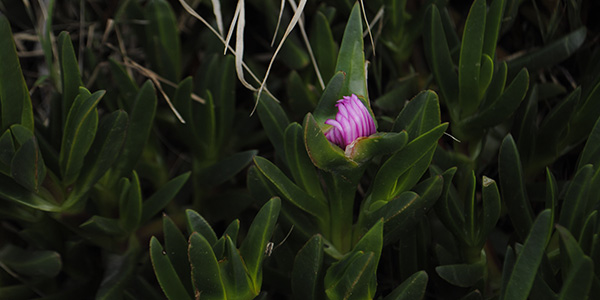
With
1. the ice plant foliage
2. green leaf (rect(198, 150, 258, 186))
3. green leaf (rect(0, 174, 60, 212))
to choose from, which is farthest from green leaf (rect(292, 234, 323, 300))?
green leaf (rect(0, 174, 60, 212))

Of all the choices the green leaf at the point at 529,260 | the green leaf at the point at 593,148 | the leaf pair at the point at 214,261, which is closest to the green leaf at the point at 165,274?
the leaf pair at the point at 214,261

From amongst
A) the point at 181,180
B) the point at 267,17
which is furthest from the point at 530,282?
the point at 267,17

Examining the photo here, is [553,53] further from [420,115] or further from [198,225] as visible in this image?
[198,225]

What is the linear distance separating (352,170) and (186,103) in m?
0.31

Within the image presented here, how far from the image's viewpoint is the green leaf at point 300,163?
0.71 metres

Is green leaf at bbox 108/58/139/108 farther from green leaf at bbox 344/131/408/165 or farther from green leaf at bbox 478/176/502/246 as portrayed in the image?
green leaf at bbox 478/176/502/246

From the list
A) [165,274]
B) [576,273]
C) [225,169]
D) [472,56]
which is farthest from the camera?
[225,169]

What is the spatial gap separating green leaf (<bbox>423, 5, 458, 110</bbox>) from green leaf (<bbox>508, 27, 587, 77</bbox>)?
0.34 ft

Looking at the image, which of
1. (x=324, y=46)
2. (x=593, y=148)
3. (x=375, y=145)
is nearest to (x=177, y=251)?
(x=375, y=145)

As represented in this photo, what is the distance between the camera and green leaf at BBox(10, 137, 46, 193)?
695mm

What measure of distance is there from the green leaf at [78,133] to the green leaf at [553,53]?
1.77 feet

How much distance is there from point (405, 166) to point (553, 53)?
1.08ft

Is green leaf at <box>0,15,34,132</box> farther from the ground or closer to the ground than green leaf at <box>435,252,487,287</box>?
farther from the ground

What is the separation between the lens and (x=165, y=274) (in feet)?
2.24
